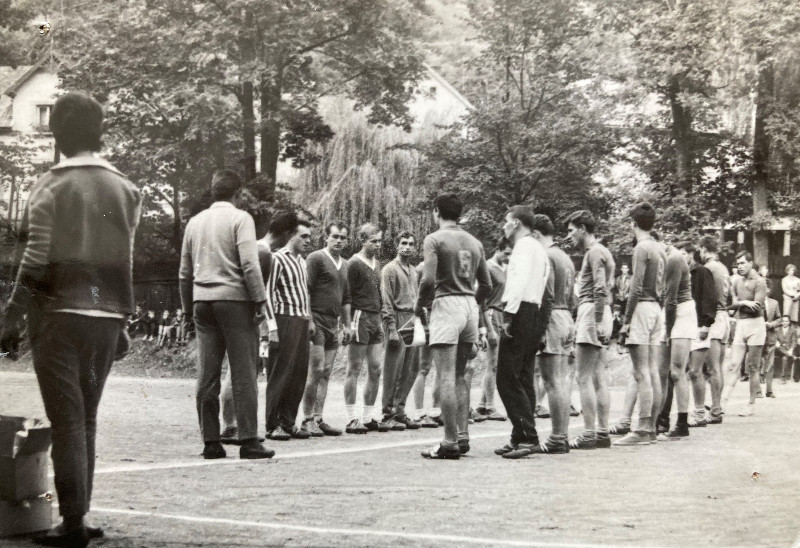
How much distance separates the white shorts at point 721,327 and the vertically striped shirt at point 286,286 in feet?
14.2

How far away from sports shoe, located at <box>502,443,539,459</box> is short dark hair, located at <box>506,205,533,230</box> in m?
1.55

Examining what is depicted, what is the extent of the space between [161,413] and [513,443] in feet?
11.9

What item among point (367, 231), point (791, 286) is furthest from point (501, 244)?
point (791, 286)

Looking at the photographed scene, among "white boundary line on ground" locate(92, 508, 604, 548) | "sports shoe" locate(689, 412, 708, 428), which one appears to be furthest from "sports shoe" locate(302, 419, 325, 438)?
"white boundary line on ground" locate(92, 508, 604, 548)

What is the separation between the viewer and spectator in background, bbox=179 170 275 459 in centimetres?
655

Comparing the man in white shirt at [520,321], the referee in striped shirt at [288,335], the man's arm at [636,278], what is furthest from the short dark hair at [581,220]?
the referee in striped shirt at [288,335]

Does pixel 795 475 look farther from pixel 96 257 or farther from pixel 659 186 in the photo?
pixel 96 257

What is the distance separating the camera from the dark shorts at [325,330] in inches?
350

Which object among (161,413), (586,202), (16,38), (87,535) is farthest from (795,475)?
(161,413)

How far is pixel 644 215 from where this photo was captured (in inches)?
302

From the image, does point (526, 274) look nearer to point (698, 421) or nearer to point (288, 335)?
point (288, 335)

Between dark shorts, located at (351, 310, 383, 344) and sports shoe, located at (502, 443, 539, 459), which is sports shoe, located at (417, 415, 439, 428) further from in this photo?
sports shoe, located at (502, 443, 539, 459)

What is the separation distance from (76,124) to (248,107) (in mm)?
2472

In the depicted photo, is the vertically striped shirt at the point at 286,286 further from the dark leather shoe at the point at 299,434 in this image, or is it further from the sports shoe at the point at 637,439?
the sports shoe at the point at 637,439
